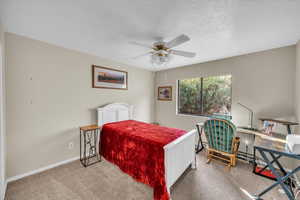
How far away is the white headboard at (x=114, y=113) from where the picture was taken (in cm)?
285

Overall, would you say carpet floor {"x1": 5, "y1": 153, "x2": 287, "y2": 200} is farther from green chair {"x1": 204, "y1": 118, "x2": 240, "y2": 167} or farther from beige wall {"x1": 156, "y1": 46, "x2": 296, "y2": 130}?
beige wall {"x1": 156, "y1": 46, "x2": 296, "y2": 130}

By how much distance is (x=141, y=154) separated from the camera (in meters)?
1.86

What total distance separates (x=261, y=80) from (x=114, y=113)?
3479 mm

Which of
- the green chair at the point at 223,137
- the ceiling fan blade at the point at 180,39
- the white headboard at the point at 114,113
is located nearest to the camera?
the ceiling fan blade at the point at 180,39

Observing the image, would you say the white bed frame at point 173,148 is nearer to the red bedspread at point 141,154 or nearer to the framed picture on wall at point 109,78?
the red bedspread at point 141,154

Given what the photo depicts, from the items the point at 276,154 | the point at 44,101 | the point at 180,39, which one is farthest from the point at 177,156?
the point at 44,101

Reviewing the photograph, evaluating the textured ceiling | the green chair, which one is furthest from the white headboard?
the green chair

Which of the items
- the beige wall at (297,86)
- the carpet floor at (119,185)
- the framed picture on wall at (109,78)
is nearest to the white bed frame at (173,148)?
the carpet floor at (119,185)

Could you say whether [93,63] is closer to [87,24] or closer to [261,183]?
[87,24]

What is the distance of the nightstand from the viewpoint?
2584 millimetres

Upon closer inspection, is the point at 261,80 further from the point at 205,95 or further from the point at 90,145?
the point at 90,145

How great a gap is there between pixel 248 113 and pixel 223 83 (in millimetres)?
926

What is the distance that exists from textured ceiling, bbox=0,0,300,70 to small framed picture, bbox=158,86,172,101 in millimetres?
2016

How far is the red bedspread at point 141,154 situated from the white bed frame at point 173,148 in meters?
0.10
